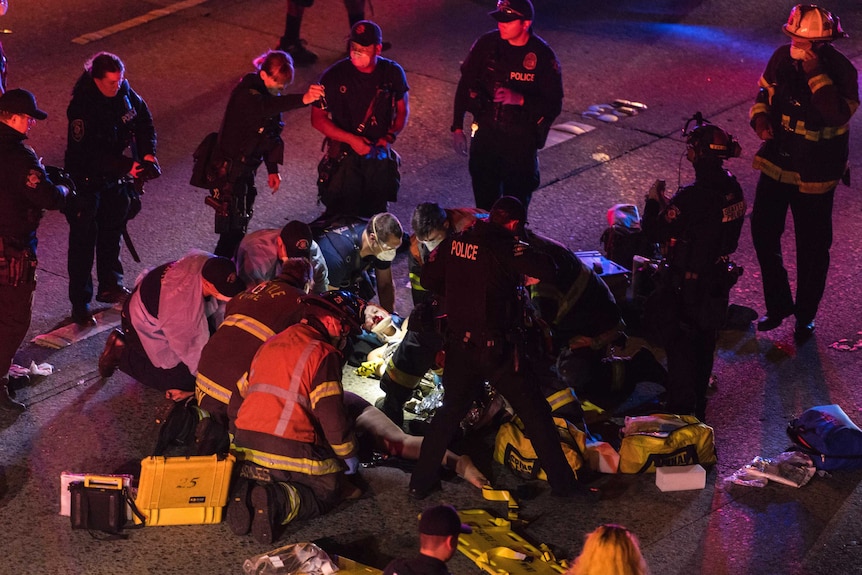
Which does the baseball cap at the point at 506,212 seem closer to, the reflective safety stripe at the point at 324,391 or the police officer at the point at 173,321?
the reflective safety stripe at the point at 324,391

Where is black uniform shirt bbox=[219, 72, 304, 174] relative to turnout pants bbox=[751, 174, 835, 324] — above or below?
above

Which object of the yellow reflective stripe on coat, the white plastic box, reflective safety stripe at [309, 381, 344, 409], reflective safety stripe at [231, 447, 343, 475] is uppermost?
reflective safety stripe at [309, 381, 344, 409]

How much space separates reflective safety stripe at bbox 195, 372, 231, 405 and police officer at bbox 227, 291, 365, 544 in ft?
1.34

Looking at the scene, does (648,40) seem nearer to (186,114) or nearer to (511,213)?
(186,114)

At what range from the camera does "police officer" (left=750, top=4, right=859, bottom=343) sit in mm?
7730

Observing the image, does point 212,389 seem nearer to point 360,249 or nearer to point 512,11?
point 360,249

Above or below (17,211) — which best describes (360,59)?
above

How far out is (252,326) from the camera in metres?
6.49

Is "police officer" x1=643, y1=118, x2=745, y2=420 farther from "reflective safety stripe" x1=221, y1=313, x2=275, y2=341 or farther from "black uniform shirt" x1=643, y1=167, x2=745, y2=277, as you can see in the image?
"reflective safety stripe" x1=221, y1=313, x2=275, y2=341

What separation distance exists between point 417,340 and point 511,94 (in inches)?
95.3

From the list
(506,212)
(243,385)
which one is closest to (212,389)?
(243,385)

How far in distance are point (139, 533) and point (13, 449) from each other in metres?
1.16

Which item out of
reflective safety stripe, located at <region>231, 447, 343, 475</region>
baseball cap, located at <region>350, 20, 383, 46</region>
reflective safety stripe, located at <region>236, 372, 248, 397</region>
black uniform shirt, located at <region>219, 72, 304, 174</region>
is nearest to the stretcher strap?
reflective safety stripe, located at <region>231, 447, 343, 475</region>

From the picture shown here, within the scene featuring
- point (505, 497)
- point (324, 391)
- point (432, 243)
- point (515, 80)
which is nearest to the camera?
point (324, 391)
